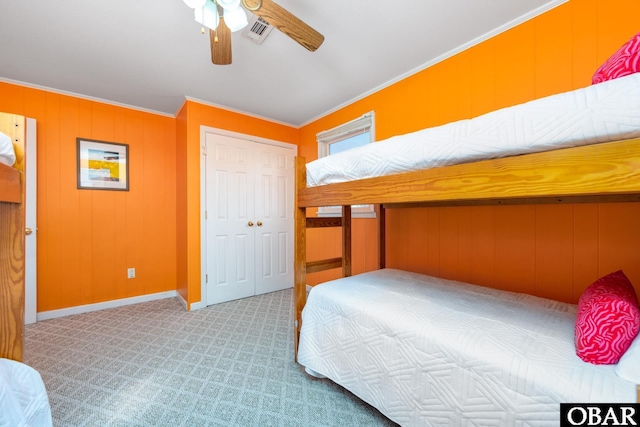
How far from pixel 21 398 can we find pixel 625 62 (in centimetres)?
216

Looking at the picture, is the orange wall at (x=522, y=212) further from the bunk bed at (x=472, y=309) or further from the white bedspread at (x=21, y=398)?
the white bedspread at (x=21, y=398)

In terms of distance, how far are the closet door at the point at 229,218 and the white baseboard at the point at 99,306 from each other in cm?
78

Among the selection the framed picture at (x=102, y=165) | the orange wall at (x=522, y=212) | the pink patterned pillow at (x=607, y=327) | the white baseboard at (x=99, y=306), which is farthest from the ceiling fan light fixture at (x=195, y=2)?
the white baseboard at (x=99, y=306)

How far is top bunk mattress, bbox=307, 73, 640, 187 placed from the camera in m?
0.63

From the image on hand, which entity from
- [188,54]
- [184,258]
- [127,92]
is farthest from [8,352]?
[127,92]

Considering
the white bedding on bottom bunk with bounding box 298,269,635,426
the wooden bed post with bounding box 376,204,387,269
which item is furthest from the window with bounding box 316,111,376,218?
the white bedding on bottom bunk with bounding box 298,269,635,426

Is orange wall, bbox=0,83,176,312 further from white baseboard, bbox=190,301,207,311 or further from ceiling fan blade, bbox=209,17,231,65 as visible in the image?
ceiling fan blade, bbox=209,17,231,65

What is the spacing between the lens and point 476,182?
890mm

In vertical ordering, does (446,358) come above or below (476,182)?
below

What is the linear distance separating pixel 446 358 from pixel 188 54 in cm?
259

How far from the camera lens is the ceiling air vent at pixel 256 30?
1612mm

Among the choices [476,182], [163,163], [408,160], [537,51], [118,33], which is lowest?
[476,182]

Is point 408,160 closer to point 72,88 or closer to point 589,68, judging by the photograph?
point 589,68

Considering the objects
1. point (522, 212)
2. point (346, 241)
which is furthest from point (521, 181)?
point (346, 241)
